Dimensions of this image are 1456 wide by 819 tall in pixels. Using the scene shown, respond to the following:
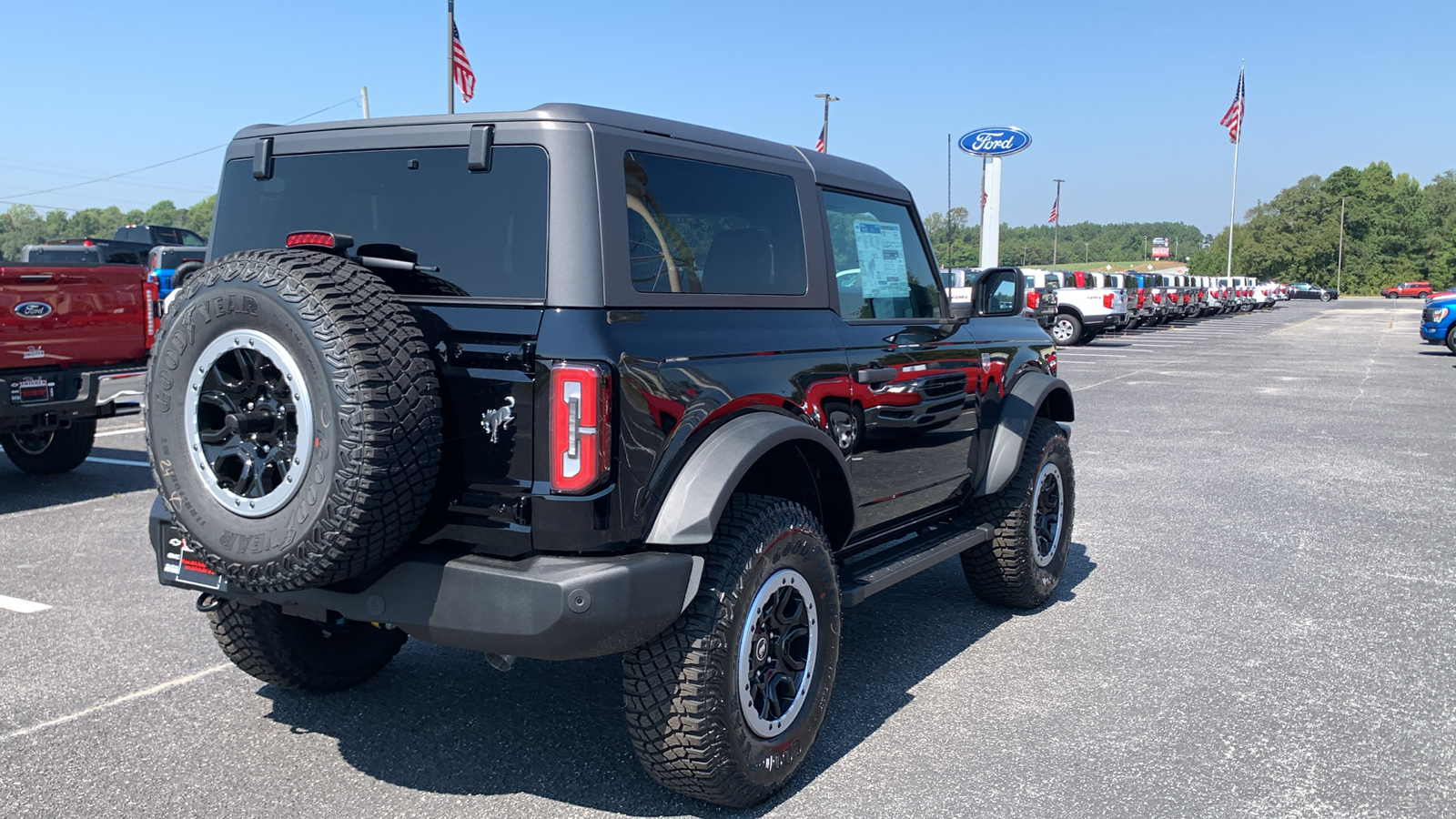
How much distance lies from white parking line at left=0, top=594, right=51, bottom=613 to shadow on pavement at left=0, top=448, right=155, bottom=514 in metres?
2.33

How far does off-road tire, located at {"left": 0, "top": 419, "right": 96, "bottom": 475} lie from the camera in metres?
8.32

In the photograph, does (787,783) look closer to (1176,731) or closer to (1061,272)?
(1176,731)

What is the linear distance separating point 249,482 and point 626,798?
4.61 feet

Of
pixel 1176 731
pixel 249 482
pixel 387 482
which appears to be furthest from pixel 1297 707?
pixel 249 482

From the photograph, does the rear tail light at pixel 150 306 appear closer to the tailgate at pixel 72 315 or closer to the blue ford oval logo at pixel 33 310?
the tailgate at pixel 72 315

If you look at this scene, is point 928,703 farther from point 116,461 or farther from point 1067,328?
point 1067,328

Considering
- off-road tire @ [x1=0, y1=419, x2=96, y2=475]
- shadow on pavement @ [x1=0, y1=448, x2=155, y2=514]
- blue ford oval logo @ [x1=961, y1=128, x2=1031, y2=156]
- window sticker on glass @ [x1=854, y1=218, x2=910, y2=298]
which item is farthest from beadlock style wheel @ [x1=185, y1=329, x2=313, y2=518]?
blue ford oval logo @ [x1=961, y1=128, x2=1031, y2=156]

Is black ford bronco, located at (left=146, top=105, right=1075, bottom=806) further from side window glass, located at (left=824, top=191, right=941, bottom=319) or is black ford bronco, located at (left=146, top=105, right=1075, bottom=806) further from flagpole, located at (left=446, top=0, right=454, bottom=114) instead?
flagpole, located at (left=446, top=0, right=454, bottom=114)

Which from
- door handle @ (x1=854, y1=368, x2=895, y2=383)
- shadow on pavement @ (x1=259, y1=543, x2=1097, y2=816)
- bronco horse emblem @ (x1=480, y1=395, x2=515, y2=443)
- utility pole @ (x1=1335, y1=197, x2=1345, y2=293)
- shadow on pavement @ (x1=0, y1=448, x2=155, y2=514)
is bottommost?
shadow on pavement @ (x1=259, y1=543, x2=1097, y2=816)

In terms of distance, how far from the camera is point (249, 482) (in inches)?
115

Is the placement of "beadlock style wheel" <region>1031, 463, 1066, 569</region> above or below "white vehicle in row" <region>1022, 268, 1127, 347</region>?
below

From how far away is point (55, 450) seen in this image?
8383 millimetres

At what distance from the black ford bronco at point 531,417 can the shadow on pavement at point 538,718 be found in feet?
0.81

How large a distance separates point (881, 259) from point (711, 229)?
118 cm
